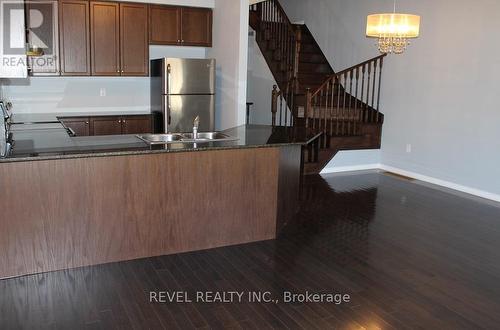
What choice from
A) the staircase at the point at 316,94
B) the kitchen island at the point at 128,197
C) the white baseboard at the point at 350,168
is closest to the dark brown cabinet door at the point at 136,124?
the staircase at the point at 316,94

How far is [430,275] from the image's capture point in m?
3.56

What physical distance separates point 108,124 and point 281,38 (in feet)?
11.1

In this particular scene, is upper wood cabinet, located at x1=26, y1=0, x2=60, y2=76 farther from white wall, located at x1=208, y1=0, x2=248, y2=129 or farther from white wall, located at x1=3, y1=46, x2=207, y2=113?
white wall, located at x1=208, y1=0, x2=248, y2=129

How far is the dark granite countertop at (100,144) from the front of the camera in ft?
10.7

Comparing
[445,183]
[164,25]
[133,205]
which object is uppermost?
[164,25]

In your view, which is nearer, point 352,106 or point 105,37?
point 105,37

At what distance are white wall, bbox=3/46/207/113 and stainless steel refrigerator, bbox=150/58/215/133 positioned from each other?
530 mm

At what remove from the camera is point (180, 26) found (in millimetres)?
6715

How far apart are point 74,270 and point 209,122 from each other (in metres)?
3.51

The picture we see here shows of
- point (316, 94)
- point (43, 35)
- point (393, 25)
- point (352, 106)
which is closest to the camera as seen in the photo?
point (393, 25)

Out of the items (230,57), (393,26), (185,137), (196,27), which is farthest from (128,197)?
(196,27)

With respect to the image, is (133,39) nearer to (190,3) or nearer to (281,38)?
(190,3)

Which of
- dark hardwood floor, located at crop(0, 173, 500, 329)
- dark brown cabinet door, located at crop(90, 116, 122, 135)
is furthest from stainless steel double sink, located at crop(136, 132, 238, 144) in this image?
dark brown cabinet door, located at crop(90, 116, 122, 135)

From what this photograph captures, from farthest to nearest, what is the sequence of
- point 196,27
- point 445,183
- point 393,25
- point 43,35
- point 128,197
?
point 196,27
point 445,183
point 43,35
point 393,25
point 128,197
